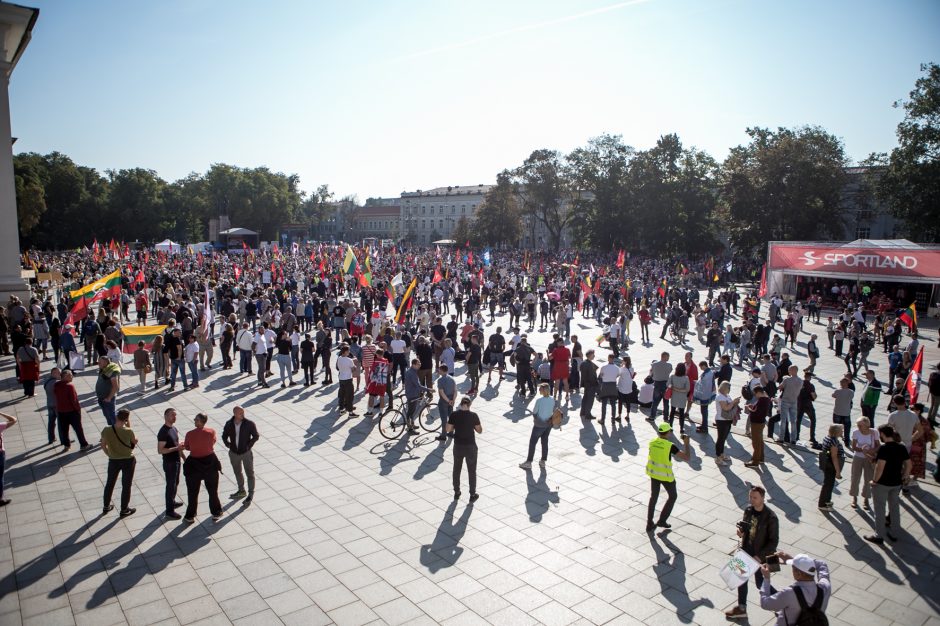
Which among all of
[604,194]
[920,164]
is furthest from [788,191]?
[604,194]

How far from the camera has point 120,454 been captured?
728 centimetres

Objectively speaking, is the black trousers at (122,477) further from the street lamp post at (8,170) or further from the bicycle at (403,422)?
the street lamp post at (8,170)

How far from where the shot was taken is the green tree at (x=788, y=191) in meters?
47.1

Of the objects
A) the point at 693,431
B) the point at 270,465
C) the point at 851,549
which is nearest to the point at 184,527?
the point at 270,465

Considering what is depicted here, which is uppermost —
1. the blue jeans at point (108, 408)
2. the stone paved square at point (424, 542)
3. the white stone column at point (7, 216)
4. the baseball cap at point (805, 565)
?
the white stone column at point (7, 216)

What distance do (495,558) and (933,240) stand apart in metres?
46.3

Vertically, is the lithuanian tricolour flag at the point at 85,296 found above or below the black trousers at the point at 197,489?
above

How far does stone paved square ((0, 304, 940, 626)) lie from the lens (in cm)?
561

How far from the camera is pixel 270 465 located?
9297mm

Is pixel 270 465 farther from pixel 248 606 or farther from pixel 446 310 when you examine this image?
pixel 446 310

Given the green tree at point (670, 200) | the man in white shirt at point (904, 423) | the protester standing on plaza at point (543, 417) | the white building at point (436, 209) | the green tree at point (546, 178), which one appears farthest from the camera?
the white building at point (436, 209)

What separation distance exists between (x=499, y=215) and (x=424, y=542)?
2811 inches

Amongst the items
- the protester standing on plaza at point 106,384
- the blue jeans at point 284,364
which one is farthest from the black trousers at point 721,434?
the protester standing on plaza at point 106,384

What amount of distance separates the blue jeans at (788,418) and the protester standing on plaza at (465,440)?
6.51 meters
